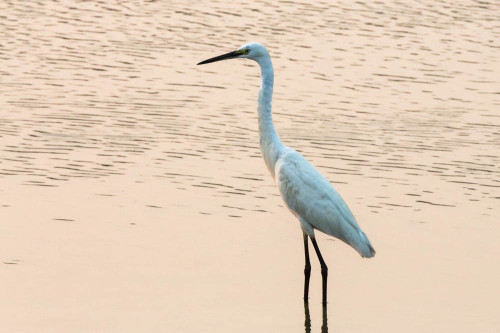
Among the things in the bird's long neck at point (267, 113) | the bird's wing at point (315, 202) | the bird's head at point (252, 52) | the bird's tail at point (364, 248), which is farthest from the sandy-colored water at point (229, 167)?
the bird's head at point (252, 52)

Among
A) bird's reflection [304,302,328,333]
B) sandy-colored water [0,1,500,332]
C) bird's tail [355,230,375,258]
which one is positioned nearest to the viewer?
bird's reflection [304,302,328,333]

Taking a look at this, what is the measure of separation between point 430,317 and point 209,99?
7.97 meters

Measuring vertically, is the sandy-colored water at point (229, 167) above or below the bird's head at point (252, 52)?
below

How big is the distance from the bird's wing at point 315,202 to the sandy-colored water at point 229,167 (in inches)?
20.1

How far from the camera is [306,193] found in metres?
10.2

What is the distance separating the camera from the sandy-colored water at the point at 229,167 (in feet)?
31.6

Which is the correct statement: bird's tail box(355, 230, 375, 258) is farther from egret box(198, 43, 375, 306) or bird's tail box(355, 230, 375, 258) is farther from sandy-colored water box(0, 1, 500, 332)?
sandy-colored water box(0, 1, 500, 332)

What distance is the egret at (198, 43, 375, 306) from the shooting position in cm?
1003

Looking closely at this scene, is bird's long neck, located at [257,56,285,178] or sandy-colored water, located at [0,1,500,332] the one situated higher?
bird's long neck, located at [257,56,285,178]

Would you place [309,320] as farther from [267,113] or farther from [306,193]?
[267,113]

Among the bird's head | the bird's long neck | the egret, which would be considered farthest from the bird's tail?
the bird's head

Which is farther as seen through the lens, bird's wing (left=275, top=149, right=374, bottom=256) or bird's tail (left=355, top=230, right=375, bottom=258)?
bird's wing (left=275, top=149, right=374, bottom=256)

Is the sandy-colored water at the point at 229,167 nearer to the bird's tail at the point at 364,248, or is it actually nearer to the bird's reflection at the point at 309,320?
the bird's reflection at the point at 309,320

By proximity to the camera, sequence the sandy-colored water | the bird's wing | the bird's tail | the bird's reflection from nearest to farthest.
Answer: the bird's reflection < the sandy-colored water < the bird's tail < the bird's wing
